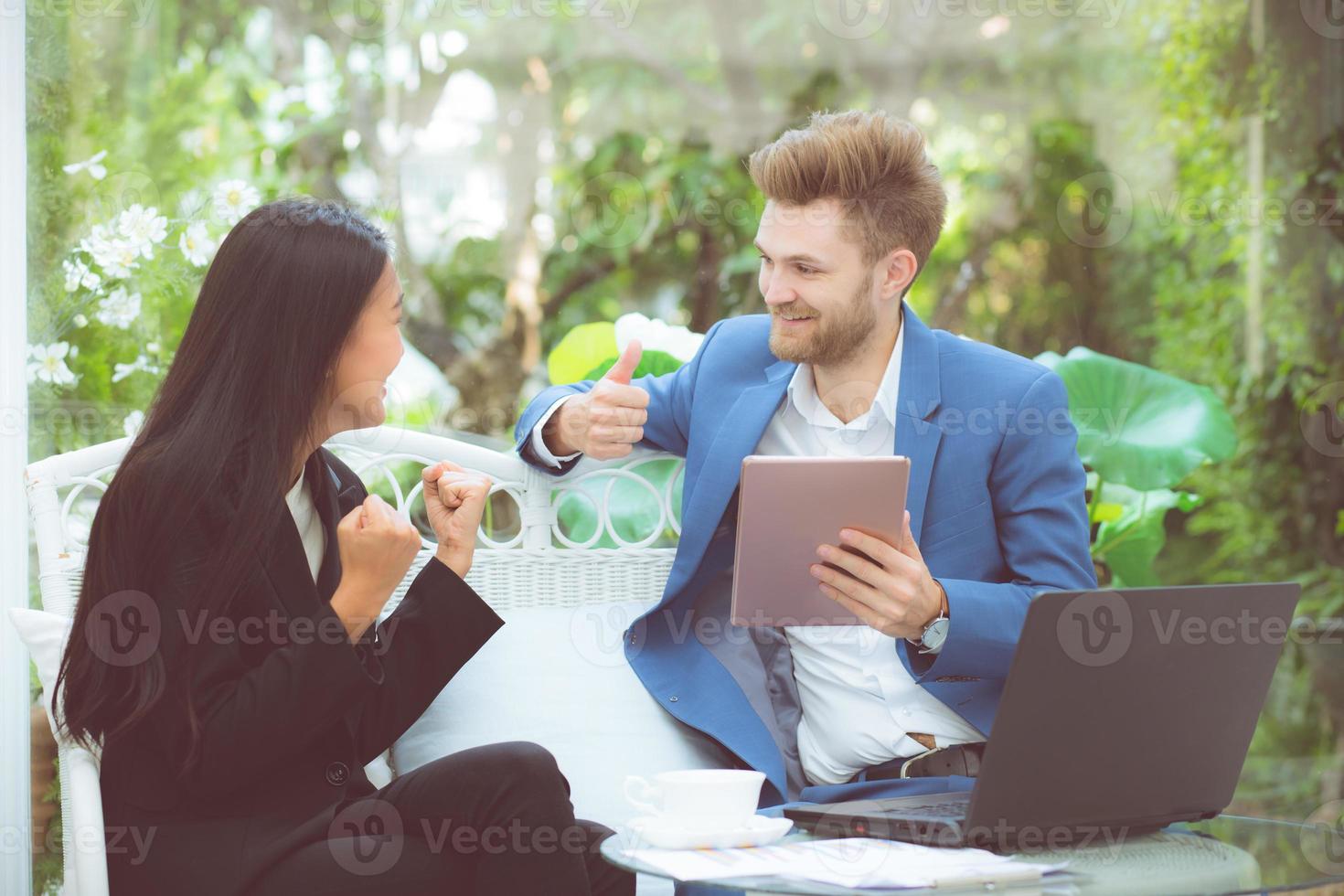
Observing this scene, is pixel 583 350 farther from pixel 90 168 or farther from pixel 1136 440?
pixel 1136 440

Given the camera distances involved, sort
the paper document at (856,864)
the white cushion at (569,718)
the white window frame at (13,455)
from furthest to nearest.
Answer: the white window frame at (13,455) < the white cushion at (569,718) < the paper document at (856,864)

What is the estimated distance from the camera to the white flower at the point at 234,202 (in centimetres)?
242

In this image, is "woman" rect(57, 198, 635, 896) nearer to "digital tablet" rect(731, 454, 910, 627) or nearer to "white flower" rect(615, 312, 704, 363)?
"digital tablet" rect(731, 454, 910, 627)

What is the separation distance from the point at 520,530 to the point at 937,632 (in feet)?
2.30

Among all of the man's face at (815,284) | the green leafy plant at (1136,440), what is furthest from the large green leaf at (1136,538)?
the man's face at (815,284)

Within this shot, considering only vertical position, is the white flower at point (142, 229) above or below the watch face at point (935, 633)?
above

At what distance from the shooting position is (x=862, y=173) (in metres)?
1.87

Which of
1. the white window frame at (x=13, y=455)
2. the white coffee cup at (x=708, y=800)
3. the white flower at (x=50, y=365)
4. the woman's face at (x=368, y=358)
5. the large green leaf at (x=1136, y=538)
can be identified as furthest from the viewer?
the large green leaf at (x=1136, y=538)

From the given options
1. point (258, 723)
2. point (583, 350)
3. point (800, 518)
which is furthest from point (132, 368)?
point (800, 518)

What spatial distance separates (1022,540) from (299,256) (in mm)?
1021

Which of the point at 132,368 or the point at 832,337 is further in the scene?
the point at 132,368

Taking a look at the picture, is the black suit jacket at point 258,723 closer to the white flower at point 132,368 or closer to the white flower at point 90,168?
the white flower at point 132,368

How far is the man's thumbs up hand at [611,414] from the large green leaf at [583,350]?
1.94ft

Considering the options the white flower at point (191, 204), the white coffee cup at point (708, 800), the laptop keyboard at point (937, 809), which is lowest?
the laptop keyboard at point (937, 809)
